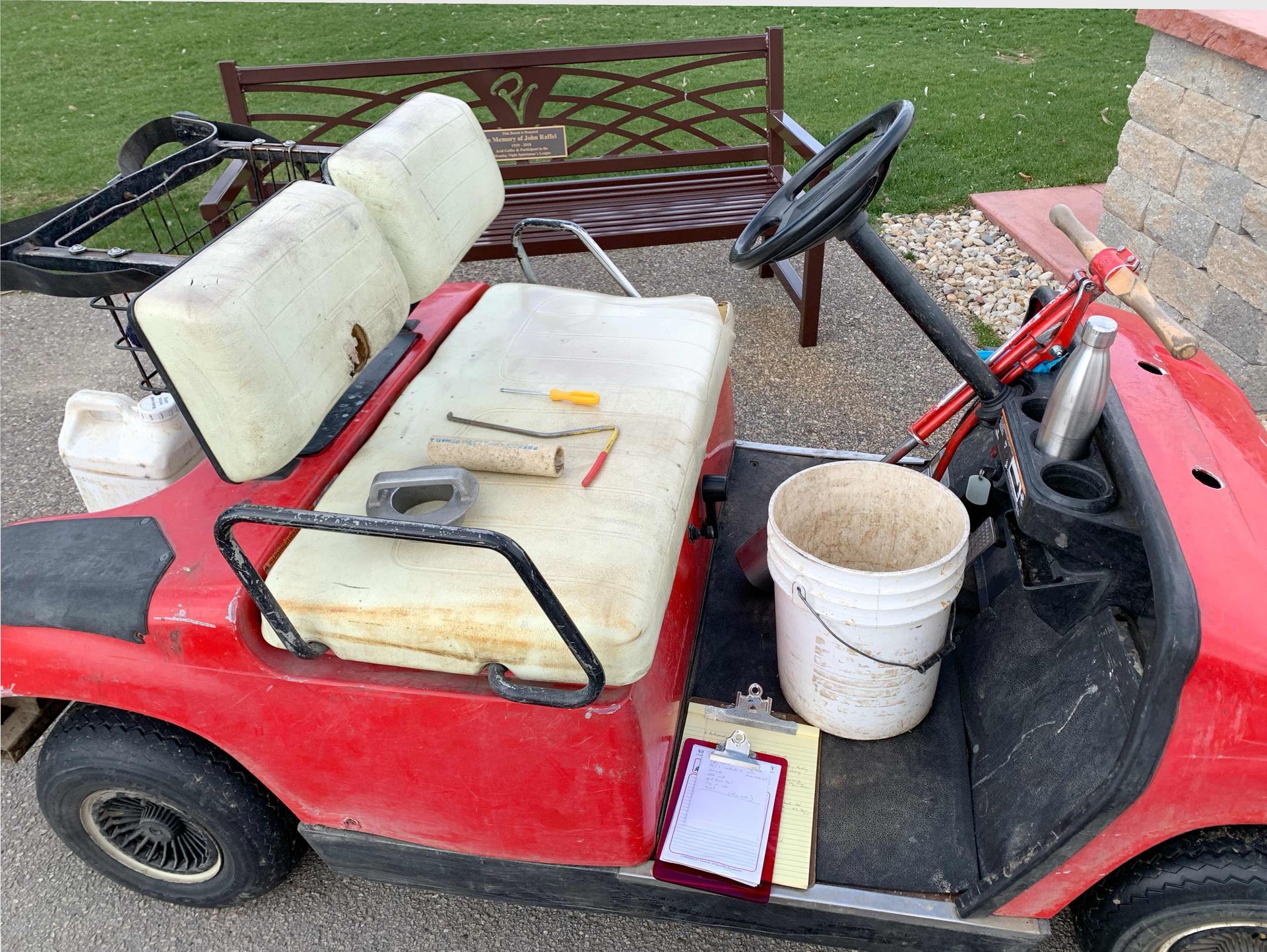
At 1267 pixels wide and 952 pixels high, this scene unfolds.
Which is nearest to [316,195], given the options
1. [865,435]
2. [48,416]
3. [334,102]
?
[865,435]

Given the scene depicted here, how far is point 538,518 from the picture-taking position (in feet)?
5.89

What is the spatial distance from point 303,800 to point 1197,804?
165 centimetres

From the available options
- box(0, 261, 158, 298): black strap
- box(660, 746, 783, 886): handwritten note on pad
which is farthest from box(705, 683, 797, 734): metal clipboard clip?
box(0, 261, 158, 298): black strap

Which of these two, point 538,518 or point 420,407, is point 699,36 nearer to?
point 420,407

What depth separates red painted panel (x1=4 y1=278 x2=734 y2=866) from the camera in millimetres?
1657

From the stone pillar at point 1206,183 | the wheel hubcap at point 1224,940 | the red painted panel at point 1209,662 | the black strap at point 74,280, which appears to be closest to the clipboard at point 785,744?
the red painted panel at point 1209,662

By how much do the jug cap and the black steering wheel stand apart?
1290mm

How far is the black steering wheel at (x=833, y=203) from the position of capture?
1.77m

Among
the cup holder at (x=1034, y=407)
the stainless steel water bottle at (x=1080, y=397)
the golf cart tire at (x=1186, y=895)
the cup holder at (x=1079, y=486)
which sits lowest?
the golf cart tire at (x=1186, y=895)

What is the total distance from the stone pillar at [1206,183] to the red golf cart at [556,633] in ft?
5.17

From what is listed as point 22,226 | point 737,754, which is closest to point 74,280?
point 22,226

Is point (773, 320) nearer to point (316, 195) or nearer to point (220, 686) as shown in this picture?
point (316, 195)

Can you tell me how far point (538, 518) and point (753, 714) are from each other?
72 cm

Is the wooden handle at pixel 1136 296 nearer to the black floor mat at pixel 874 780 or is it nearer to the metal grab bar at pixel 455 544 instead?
the black floor mat at pixel 874 780
